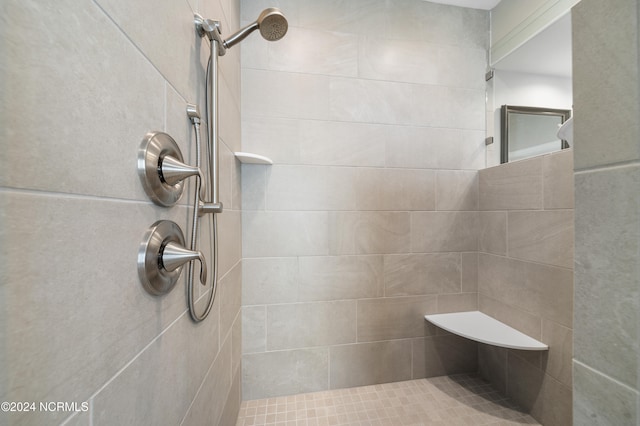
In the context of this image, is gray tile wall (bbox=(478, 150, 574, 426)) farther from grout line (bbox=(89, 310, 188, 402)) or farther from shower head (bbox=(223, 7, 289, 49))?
grout line (bbox=(89, 310, 188, 402))

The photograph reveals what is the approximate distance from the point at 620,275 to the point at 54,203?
2.38 feet

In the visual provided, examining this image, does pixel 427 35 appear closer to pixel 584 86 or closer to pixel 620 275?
pixel 584 86

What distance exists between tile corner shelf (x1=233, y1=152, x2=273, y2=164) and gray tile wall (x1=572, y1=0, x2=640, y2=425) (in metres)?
1.10

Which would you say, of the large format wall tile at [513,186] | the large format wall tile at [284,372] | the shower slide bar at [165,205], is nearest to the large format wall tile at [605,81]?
the shower slide bar at [165,205]

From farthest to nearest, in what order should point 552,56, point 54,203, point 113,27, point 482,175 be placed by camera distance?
point 482,175 < point 552,56 < point 113,27 < point 54,203

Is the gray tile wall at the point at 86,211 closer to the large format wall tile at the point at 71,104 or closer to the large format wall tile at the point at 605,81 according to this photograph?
the large format wall tile at the point at 71,104

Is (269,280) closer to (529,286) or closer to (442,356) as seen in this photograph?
(442,356)

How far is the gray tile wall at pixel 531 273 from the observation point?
116 centimetres

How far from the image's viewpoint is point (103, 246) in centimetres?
36

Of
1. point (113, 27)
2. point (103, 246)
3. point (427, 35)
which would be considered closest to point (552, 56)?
point (427, 35)

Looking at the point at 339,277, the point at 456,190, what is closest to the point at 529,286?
the point at 456,190

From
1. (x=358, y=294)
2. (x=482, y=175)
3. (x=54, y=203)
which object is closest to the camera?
(x=54, y=203)

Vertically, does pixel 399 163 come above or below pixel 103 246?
above

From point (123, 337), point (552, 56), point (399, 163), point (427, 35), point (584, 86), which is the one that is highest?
point (427, 35)
